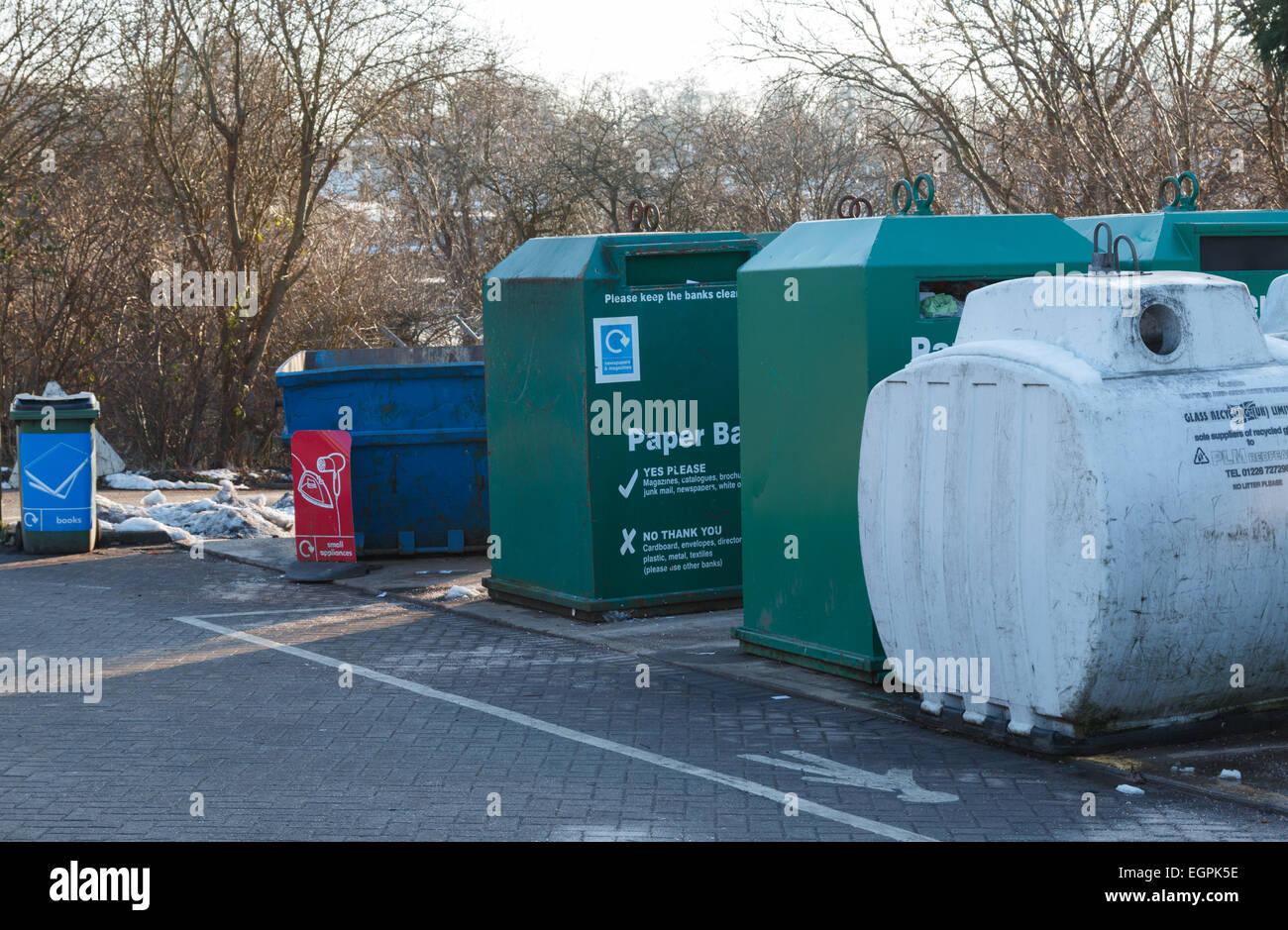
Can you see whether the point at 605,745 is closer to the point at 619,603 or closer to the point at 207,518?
the point at 619,603

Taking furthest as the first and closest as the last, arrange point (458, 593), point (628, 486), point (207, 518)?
point (207, 518)
point (458, 593)
point (628, 486)

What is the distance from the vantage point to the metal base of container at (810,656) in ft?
22.7

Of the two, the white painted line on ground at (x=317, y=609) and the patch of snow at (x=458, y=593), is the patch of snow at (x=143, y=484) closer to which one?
the white painted line on ground at (x=317, y=609)

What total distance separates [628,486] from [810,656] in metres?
1.95

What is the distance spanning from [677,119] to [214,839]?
85.7ft

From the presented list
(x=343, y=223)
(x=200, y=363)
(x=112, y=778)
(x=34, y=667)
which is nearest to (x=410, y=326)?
(x=343, y=223)

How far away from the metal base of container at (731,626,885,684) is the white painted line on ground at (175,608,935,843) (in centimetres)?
139

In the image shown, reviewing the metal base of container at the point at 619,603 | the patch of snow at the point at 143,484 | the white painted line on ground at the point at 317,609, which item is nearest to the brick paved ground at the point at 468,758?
the metal base of container at the point at 619,603

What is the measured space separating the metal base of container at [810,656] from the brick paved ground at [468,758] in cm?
35

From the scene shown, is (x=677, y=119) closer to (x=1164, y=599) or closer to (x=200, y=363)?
(x=200, y=363)

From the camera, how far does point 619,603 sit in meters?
8.86

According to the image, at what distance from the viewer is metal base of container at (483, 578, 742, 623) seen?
885cm
